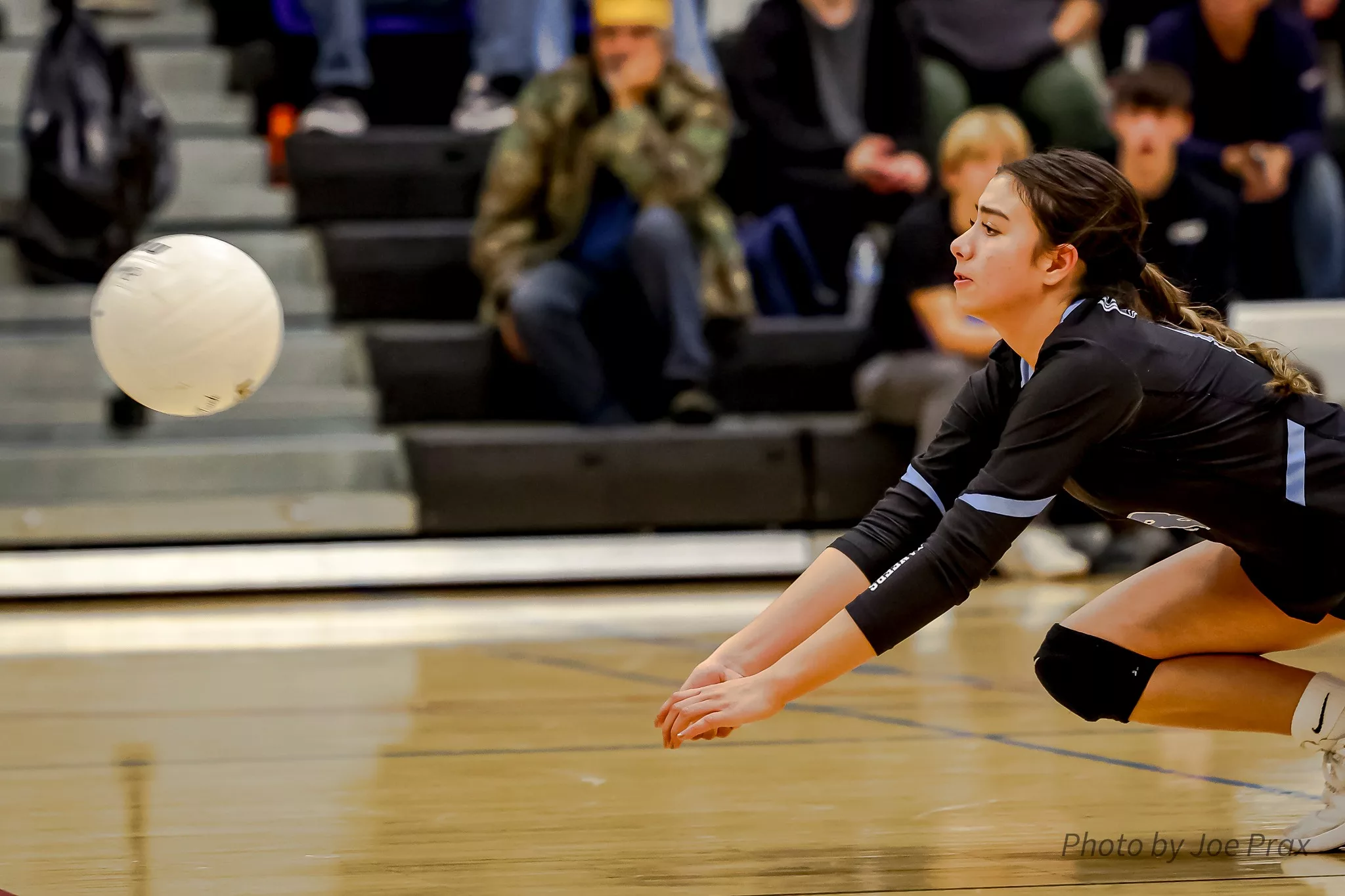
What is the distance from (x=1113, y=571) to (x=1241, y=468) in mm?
2915

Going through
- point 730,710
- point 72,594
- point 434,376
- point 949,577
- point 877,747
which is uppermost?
point 949,577

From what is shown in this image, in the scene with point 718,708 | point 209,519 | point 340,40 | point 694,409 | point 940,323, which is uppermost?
point 718,708

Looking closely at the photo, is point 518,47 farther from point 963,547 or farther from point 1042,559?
point 963,547

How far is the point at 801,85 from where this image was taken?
5.30 meters

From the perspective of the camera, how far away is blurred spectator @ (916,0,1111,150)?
519cm

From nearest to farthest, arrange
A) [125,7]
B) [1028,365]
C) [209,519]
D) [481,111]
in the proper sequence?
[1028,365]
[209,519]
[481,111]
[125,7]

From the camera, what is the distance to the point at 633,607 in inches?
164

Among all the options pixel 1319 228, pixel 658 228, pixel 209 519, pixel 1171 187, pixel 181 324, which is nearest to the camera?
pixel 181 324

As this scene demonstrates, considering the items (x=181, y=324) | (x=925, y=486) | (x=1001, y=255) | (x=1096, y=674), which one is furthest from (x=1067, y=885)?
(x=181, y=324)

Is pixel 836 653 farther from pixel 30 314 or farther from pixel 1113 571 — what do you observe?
pixel 30 314

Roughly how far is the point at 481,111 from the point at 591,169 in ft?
2.61

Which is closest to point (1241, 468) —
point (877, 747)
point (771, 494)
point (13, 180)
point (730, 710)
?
point (730, 710)

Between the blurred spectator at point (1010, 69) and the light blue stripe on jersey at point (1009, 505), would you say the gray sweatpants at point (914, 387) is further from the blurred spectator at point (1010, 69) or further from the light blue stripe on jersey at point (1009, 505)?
the light blue stripe on jersey at point (1009, 505)

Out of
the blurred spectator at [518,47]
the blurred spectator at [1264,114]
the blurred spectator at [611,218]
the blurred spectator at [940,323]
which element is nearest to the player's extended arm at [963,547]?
the blurred spectator at [940,323]
